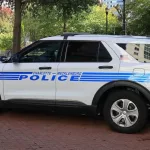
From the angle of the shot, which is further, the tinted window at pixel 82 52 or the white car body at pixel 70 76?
the tinted window at pixel 82 52

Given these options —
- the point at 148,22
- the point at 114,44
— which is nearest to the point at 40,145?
the point at 114,44

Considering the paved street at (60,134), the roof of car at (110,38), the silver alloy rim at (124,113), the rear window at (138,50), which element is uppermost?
the roof of car at (110,38)

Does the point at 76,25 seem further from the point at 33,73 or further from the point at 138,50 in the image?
the point at 138,50

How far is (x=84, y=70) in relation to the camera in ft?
23.0

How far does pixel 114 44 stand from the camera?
7.07 metres

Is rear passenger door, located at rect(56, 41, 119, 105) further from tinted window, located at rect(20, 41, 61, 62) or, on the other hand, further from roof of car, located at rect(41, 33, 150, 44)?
tinted window, located at rect(20, 41, 61, 62)

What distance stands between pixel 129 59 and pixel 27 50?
6.75 ft

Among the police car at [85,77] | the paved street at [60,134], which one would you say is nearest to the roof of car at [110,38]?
the police car at [85,77]

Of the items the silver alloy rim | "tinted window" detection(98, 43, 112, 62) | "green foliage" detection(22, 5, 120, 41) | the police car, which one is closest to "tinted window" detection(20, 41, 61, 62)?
the police car

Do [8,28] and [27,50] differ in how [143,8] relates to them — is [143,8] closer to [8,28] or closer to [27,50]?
[27,50]

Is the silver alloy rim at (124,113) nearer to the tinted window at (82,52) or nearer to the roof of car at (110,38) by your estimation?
the tinted window at (82,52)

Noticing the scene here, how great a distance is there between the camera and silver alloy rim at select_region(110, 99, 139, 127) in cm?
677

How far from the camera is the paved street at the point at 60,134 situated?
20.0 feet

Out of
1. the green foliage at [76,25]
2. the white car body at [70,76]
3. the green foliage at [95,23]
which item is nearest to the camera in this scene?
the white car body at [70,76]
